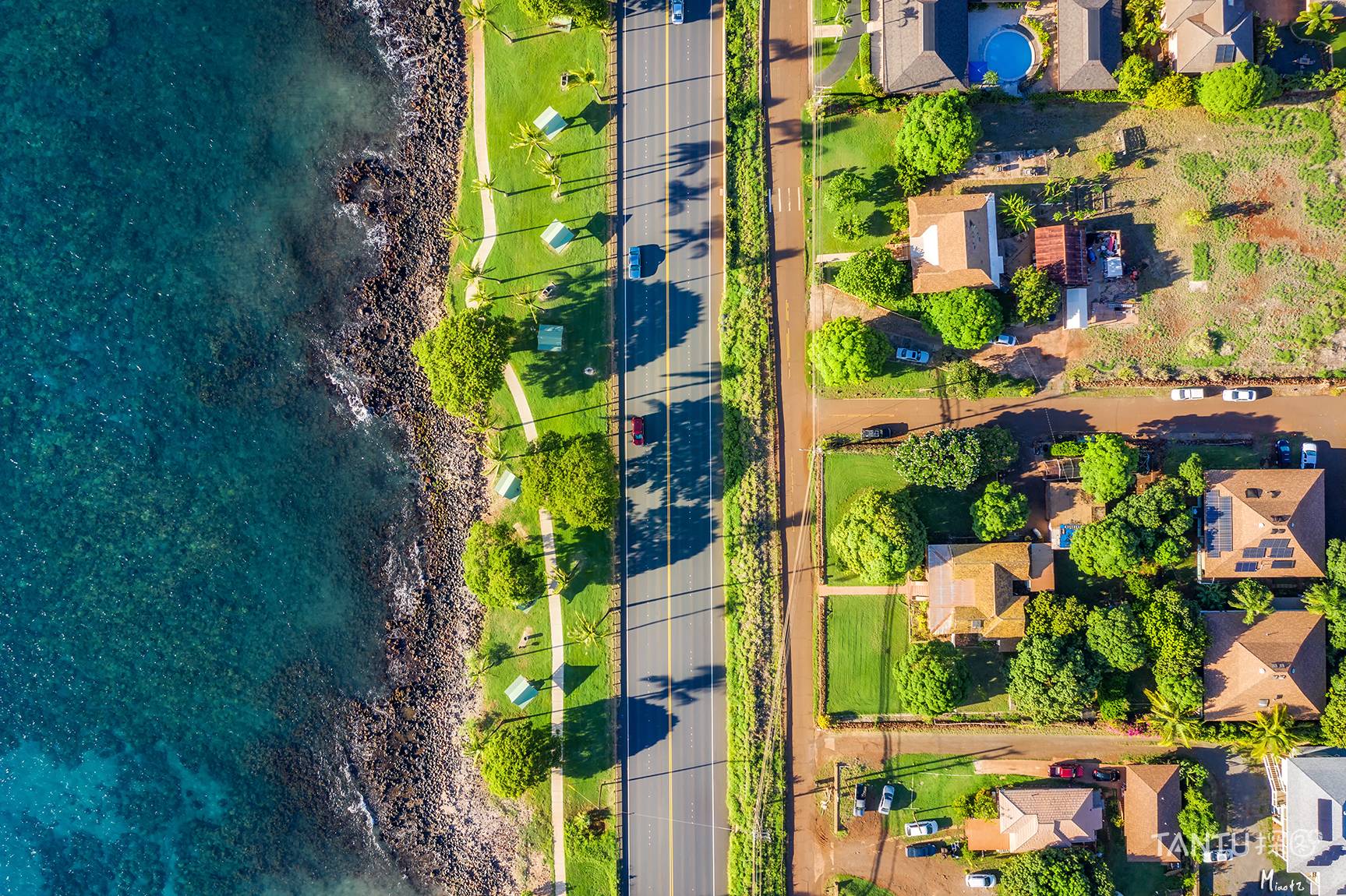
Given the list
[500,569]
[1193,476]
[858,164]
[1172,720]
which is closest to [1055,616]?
[1172,720]

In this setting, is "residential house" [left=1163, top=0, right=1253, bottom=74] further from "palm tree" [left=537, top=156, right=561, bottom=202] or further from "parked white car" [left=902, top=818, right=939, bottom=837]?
"parked white car" [left=902, top=818, right=939, bottom=837]

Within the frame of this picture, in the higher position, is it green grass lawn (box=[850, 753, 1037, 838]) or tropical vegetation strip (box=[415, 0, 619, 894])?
tropical vegetation strip (box=[415, 0, 619, 894])

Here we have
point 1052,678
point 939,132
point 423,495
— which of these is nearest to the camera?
point 1052,678

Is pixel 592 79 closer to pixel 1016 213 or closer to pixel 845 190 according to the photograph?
pixel 845 190

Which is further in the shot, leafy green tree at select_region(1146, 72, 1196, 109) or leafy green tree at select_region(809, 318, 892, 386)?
leafy green tree at select_region(1146, 72, 1196, 109)

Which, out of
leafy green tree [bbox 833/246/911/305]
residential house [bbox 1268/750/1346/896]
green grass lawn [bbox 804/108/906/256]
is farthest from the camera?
green grass lawn [bbox 804/108/906/256]

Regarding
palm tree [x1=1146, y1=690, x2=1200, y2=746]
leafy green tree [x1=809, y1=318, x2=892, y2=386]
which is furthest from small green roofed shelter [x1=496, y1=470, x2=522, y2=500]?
→ palm tree [x1=1146, y1=690, x2=1200, y2=746]
